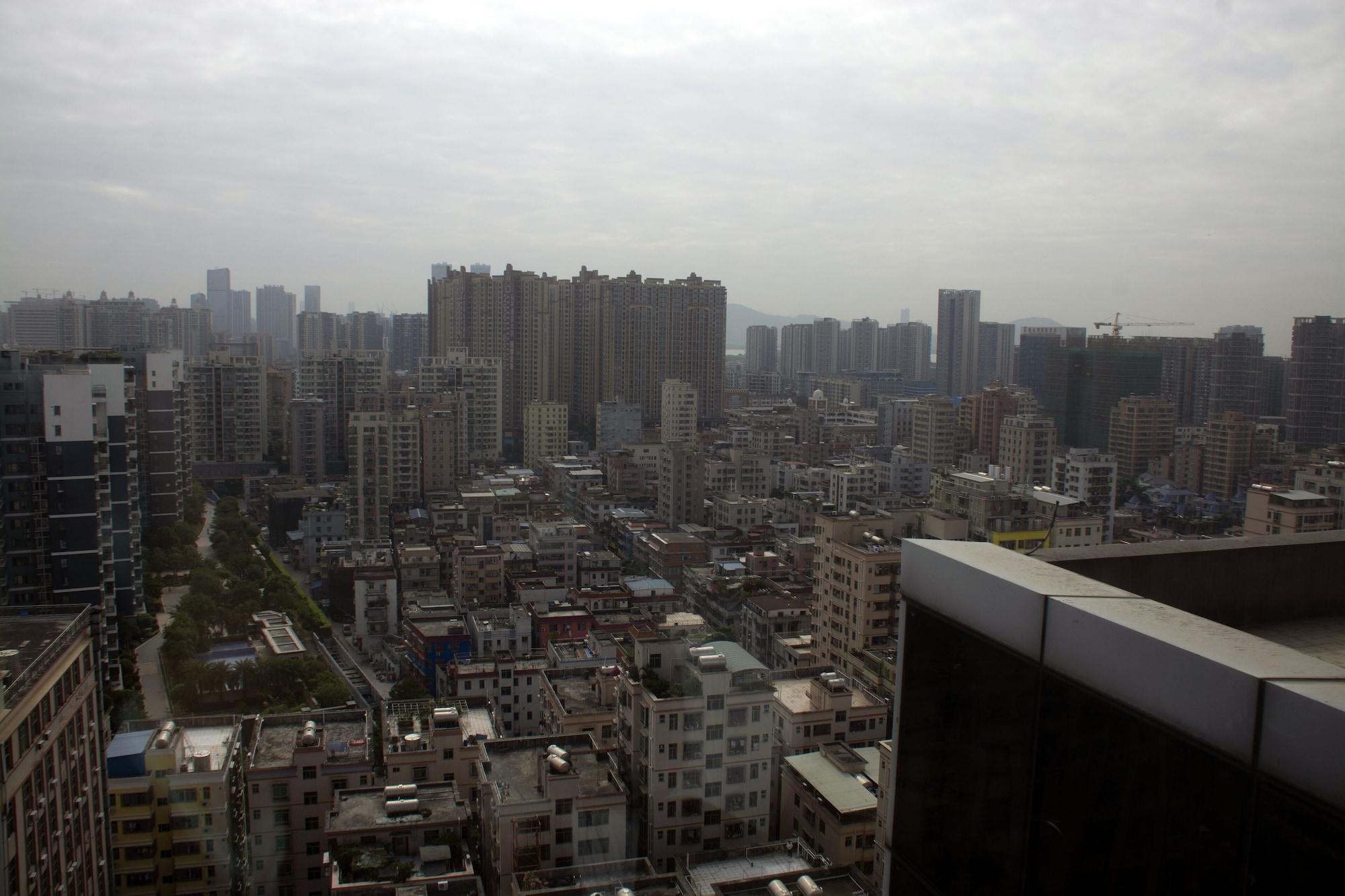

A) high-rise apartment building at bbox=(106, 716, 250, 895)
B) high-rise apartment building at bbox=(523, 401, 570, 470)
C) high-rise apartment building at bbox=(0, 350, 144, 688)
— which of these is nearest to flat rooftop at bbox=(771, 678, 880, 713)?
high-rise apartment building at bbox=(106, 716, 250, 895)

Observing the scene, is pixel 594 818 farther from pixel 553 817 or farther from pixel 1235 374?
pixel 1235 374

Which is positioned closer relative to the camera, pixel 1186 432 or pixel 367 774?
pixel 367 774

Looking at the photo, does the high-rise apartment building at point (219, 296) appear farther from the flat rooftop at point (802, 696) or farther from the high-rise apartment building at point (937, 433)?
the high-rise apartment building at point (937, 433)

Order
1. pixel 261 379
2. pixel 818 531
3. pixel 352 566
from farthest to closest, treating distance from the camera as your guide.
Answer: pixel 261 379 < pixel 352 566 < pixel 818 531

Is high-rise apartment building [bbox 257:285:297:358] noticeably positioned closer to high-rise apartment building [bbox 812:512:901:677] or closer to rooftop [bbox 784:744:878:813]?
high-rise apartment building [bbox 812:512:901:677]

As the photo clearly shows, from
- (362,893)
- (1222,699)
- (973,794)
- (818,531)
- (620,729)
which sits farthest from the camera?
(818,531)

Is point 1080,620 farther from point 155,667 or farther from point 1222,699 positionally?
point 155,667

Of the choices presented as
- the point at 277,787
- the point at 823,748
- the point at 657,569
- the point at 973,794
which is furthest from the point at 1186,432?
the point at 973,794
